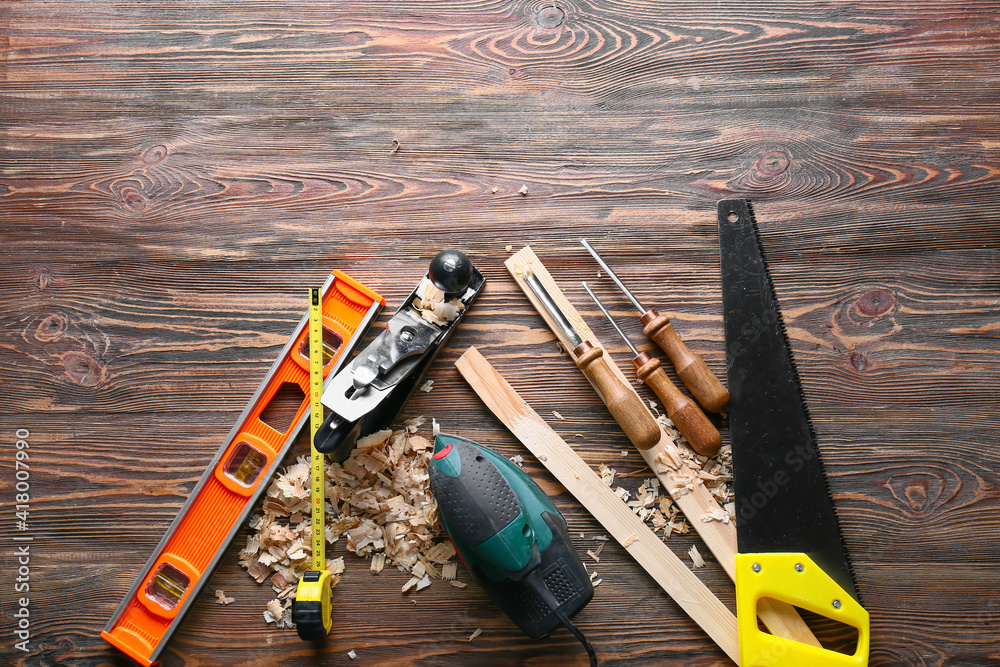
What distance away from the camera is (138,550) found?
1.54 metres

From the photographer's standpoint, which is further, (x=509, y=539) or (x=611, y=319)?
(x=611, y=319)

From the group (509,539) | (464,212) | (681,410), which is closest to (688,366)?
(681,410)

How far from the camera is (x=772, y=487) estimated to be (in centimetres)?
146

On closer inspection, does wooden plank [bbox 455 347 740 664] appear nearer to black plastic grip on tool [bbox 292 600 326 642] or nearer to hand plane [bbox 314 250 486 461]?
hand plane [bbox 314 250 486 461]

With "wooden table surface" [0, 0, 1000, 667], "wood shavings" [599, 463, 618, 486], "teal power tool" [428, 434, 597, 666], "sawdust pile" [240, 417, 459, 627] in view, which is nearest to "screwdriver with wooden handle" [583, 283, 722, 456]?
"wooden table surface" [0, 0, 1000, 667]

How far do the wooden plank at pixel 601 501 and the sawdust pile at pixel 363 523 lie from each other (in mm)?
257

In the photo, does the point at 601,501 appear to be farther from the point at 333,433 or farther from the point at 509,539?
the point at 333,433

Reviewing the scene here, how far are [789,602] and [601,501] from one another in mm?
543

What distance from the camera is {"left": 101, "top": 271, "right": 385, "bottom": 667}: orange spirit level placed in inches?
57.8

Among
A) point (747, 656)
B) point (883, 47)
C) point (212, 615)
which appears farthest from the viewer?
point (883, 47)

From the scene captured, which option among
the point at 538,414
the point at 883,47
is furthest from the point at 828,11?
the point at 538,414

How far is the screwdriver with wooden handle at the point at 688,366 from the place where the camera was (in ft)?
4.78

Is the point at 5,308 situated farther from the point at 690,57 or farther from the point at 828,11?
the point at 828,11

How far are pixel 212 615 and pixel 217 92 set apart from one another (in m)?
1.51
